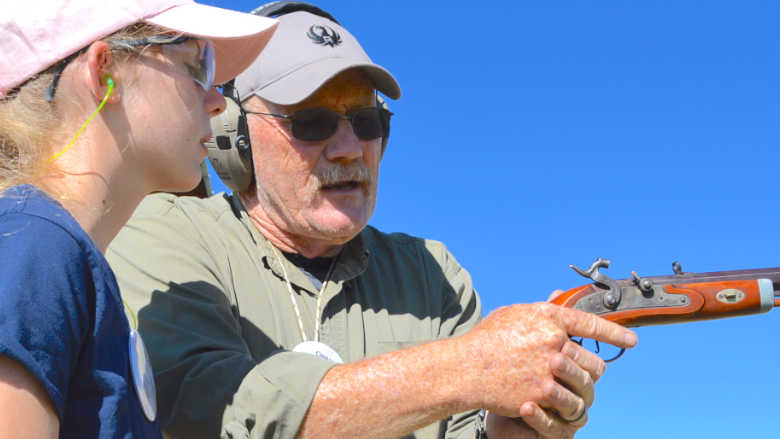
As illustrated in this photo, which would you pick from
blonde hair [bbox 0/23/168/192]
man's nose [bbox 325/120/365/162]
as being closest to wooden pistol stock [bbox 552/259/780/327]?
man's nose [bbox 325/120/365/162]

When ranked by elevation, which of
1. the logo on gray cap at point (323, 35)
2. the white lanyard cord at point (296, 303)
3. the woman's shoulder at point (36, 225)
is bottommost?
the woman's shoulder at point (36, 225)

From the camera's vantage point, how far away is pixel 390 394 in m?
3.01

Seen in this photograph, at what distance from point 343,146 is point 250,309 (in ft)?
3.33

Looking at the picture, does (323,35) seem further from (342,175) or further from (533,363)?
(533,363)

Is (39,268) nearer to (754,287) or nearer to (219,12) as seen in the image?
(219,12)

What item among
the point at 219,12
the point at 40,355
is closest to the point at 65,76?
the point at 219,12

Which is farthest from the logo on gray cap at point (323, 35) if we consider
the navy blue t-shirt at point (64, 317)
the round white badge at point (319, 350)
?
the navy blue t-shirt at point (64, 317)

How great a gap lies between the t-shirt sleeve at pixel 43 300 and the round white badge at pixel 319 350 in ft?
5.56

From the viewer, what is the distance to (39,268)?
1.78 metres

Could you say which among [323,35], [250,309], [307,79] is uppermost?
[323,35]

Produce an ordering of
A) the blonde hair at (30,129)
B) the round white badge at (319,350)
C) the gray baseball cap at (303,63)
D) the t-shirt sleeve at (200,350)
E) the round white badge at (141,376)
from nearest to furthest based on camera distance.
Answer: the blonde hair at (30,129) < the round white badge at (141,376) < the t-shirt sleeve at (200,350) < the round white badge at (319,350) < the gray baseball cap at (303,63)

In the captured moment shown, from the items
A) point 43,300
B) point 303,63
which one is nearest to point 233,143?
point 303,63

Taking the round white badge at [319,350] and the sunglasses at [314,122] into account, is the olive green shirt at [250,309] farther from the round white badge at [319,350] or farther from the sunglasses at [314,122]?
the sunglasses at [314,122]

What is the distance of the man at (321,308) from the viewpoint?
9.93 ft
